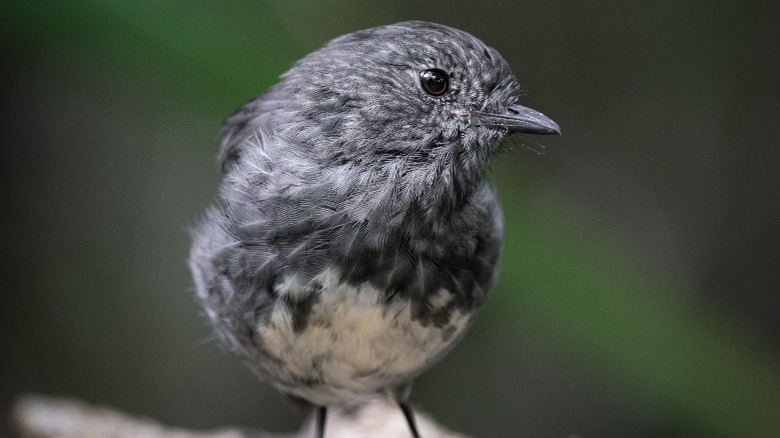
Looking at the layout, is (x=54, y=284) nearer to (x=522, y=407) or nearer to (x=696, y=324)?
(x=522, y=407)

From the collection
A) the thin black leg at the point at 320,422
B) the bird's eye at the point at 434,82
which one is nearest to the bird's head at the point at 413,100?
the bird's eye at the point at 434,82

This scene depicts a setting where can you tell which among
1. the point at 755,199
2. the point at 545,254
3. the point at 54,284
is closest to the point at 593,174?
the point at 755,199

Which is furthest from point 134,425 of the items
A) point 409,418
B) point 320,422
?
point 409,418

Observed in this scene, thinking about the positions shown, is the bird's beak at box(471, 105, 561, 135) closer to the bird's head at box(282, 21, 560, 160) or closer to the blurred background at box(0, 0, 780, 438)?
the bird's head at box(282, 21, 560, 160)

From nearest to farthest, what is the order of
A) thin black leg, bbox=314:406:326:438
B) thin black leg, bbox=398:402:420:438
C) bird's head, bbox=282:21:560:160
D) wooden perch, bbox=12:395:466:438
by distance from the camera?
1. bird's head, bbox=282:21:560:160
2. thin black leg, bbox=398:402:420:438
3. thin black leg, bbox=314:406:326:438
4. wooden perch, bbox=12:395:466:438

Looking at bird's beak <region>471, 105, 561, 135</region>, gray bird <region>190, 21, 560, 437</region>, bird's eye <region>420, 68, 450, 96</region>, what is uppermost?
bird's eye <region>420, 68, 450, 96</region>

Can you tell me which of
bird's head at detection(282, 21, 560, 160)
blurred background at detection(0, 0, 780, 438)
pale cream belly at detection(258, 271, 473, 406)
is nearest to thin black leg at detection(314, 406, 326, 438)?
pale cream belly at detection(258, 271, 473, 406)
